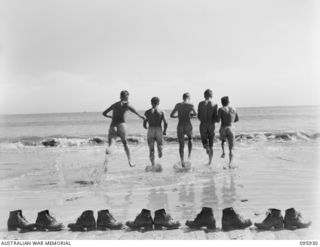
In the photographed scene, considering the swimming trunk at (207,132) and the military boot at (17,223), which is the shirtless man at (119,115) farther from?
the military boot at (17,223)

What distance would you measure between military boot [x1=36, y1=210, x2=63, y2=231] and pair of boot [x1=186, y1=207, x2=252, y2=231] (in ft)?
5.81

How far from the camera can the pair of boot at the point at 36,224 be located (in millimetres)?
4750

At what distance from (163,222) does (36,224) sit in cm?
165

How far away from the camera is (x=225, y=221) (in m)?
4.60

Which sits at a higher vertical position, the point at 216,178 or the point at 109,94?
the point at 109,94

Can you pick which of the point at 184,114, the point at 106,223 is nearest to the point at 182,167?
the point at 184,114

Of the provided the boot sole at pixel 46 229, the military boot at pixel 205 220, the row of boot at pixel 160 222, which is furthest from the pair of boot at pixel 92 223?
the military boot at pixel 205 220

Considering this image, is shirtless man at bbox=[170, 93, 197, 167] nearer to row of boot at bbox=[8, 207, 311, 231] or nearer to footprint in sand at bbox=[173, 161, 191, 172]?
footprint in sand at bbox=[173, 161, 191, 172]

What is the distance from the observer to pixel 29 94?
737 cm

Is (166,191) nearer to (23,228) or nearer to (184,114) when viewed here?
(184,114)

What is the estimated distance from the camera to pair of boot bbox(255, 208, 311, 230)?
181 inches

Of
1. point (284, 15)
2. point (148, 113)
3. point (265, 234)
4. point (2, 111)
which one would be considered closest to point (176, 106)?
point (148, 113)

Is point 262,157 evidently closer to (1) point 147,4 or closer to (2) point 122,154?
(2) point 122,154

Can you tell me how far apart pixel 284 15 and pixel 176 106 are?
2.99 metres
